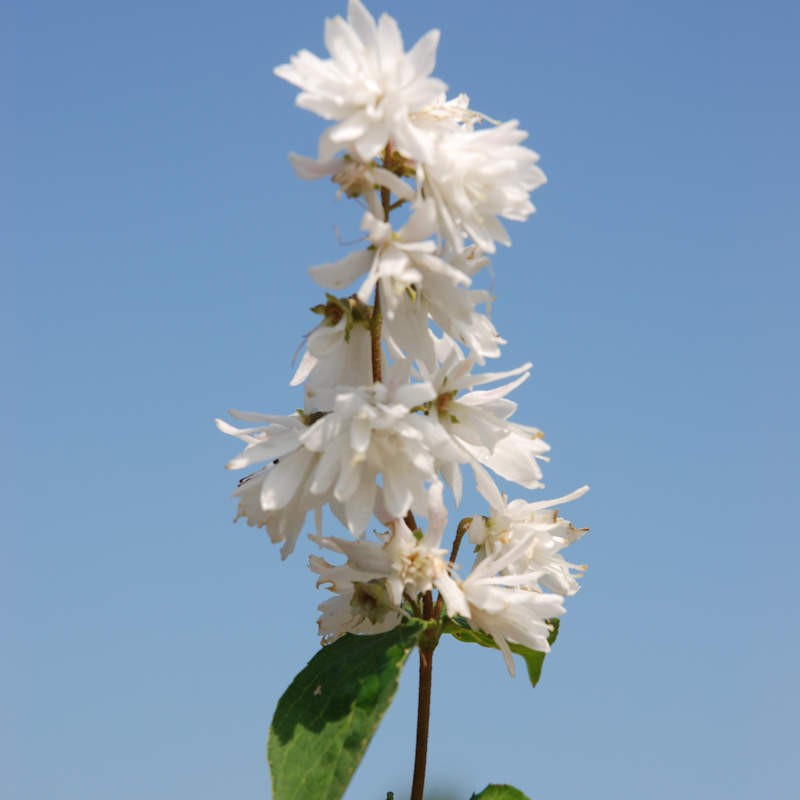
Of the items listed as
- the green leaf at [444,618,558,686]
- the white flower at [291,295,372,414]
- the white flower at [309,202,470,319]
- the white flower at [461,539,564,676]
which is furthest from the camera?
the green leaf at [444,618,558,686]

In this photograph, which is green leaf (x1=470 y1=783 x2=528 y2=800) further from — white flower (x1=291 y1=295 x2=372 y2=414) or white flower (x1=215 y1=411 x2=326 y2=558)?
white flower (x1=291 y1=295 x2=372 y2=414)


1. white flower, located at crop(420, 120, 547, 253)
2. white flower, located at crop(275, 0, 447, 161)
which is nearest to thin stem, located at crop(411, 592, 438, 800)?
white flower, located at crop(420, 120, 547, 253)

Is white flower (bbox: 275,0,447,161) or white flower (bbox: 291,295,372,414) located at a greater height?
white flower (bbox: 275,0,447,161)

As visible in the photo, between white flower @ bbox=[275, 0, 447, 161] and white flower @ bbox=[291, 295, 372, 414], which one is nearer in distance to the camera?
white flower @ bbox=[275, 0, 447, 161]

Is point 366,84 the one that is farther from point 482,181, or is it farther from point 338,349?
point 338,349

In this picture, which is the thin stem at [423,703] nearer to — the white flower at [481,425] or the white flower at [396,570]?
the white flower at [396,570]

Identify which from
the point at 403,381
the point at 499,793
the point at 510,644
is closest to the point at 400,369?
the point at 403,381
